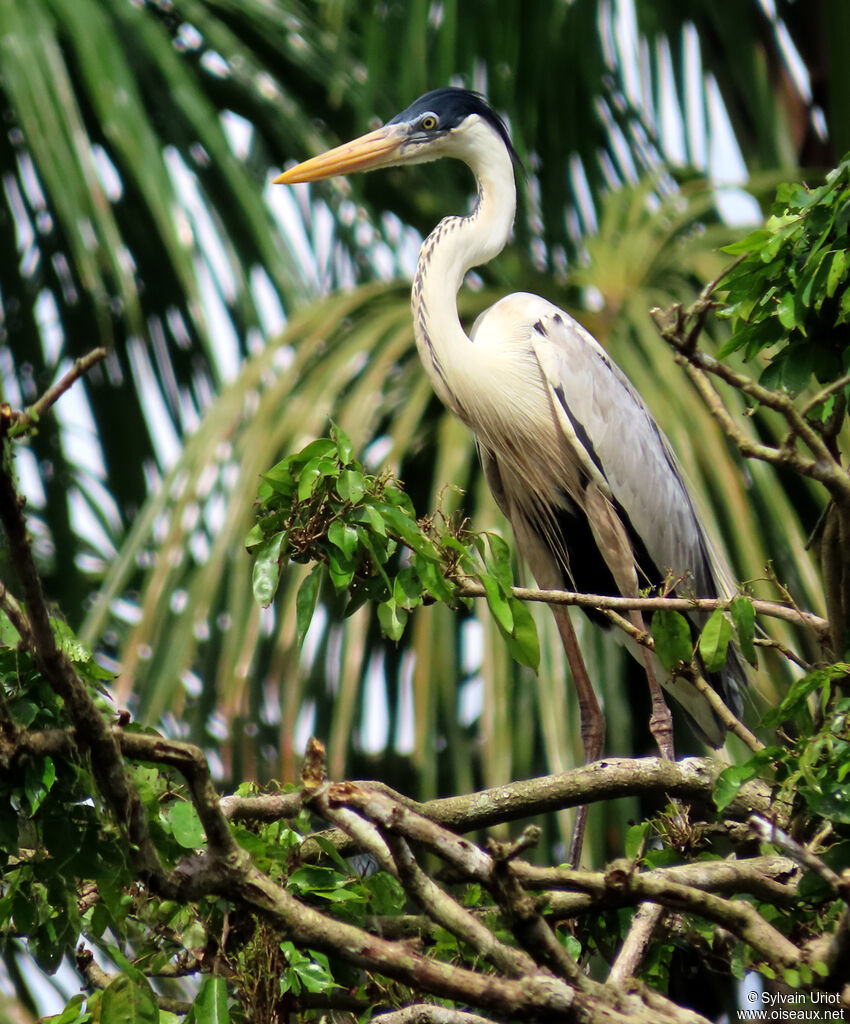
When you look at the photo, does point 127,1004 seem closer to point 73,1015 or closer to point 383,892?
point 73,1015

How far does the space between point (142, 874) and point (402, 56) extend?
14.6 feet

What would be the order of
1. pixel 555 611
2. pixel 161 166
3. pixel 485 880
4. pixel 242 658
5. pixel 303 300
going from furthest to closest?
1. pixel 303 300
2. pixel 161 166
3. pixel 242 658
4. pixel 555 611
5. pixel 485 880

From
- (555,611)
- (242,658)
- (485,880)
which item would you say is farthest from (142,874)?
(242,658)

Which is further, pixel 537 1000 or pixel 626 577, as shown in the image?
pixel 626 577

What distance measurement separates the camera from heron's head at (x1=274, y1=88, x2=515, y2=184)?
3.82 metres

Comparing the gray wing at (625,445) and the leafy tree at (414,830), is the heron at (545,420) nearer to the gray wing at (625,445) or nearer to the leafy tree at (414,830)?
the gray wing at (625,445)

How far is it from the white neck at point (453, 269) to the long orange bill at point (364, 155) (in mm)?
296

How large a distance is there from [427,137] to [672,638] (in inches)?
82.6

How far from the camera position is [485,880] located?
172 cm

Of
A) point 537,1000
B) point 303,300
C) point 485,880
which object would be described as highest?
point 303,300

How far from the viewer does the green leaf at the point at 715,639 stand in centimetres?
211

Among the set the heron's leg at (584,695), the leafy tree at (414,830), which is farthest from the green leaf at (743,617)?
the heron's leg at (584,695)

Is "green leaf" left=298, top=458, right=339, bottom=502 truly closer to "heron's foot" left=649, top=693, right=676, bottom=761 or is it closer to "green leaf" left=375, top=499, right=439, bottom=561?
"green leaf" left=375, top=499, right=439, bottom=561

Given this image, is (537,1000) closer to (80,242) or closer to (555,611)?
(555,611)
